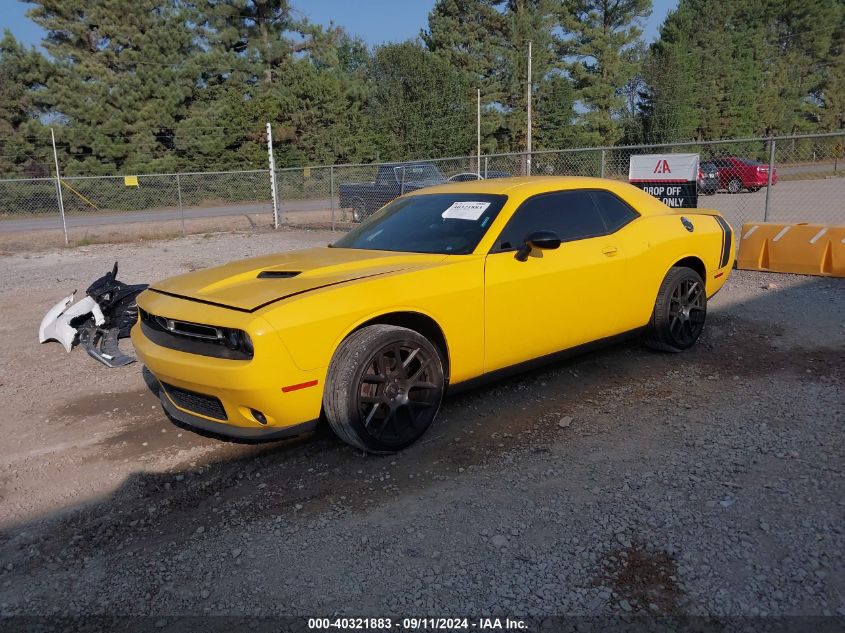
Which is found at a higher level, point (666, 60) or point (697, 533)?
point (666, 60)

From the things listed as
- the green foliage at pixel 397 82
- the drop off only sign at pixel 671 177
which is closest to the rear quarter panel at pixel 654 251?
the drop off only sign at pixel 671 177

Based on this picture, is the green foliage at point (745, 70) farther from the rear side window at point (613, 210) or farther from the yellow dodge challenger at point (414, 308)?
the yellow dodge challenger at point (414, 308)

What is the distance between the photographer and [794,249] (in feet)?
28.5

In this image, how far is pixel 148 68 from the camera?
3419 centimetres

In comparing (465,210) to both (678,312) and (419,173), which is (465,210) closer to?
(678,312)

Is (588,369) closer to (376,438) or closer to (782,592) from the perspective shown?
(376,438)

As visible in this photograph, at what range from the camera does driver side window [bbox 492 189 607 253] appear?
432 cm

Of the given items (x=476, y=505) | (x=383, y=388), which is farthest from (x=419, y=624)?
(x=383, y=388)

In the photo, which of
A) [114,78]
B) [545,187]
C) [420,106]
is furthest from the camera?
[420,106]

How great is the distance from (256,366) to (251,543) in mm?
816

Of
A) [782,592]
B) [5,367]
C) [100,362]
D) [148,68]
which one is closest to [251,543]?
[782,592]

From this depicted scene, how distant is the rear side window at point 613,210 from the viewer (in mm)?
4957

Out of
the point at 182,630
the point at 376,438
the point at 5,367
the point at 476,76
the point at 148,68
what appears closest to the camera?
the point at 182,630

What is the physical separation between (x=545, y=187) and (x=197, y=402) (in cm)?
274
